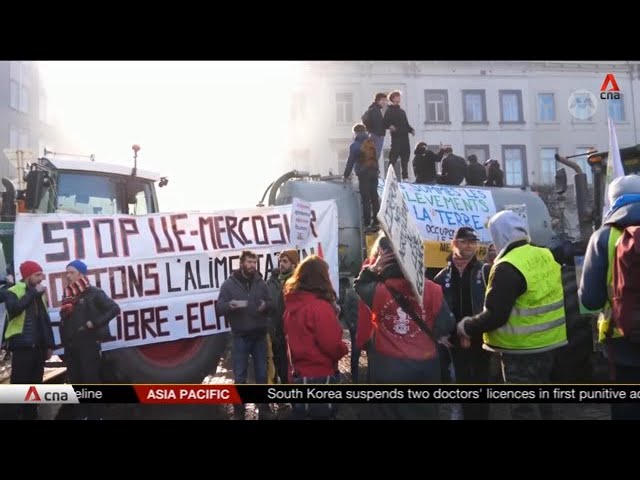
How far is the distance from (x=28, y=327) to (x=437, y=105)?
2892 millimetres

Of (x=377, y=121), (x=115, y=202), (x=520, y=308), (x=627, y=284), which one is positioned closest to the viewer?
(x=627, y=284)

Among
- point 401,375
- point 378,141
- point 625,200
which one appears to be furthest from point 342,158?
point 625,200

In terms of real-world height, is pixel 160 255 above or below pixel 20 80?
below

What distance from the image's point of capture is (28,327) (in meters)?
3.36

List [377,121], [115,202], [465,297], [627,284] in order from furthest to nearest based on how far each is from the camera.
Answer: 1. [115,202]
2. [377,121]
3. [465,297]
4. [627,284]

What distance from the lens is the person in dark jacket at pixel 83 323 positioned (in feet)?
11.0

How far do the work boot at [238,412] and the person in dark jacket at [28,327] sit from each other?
1.19m

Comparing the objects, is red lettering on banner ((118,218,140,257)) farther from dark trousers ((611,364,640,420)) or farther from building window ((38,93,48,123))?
dark trousers ((611,364,640,420))

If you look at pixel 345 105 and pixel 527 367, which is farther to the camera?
pixel 345 105

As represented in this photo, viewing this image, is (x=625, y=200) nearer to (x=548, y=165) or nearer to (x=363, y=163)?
(x=548, y=165)

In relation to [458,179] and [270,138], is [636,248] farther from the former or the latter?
[270,138]

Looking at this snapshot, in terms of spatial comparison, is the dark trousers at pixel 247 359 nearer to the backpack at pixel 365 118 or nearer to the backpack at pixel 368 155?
the backpack at pixel 368 155
